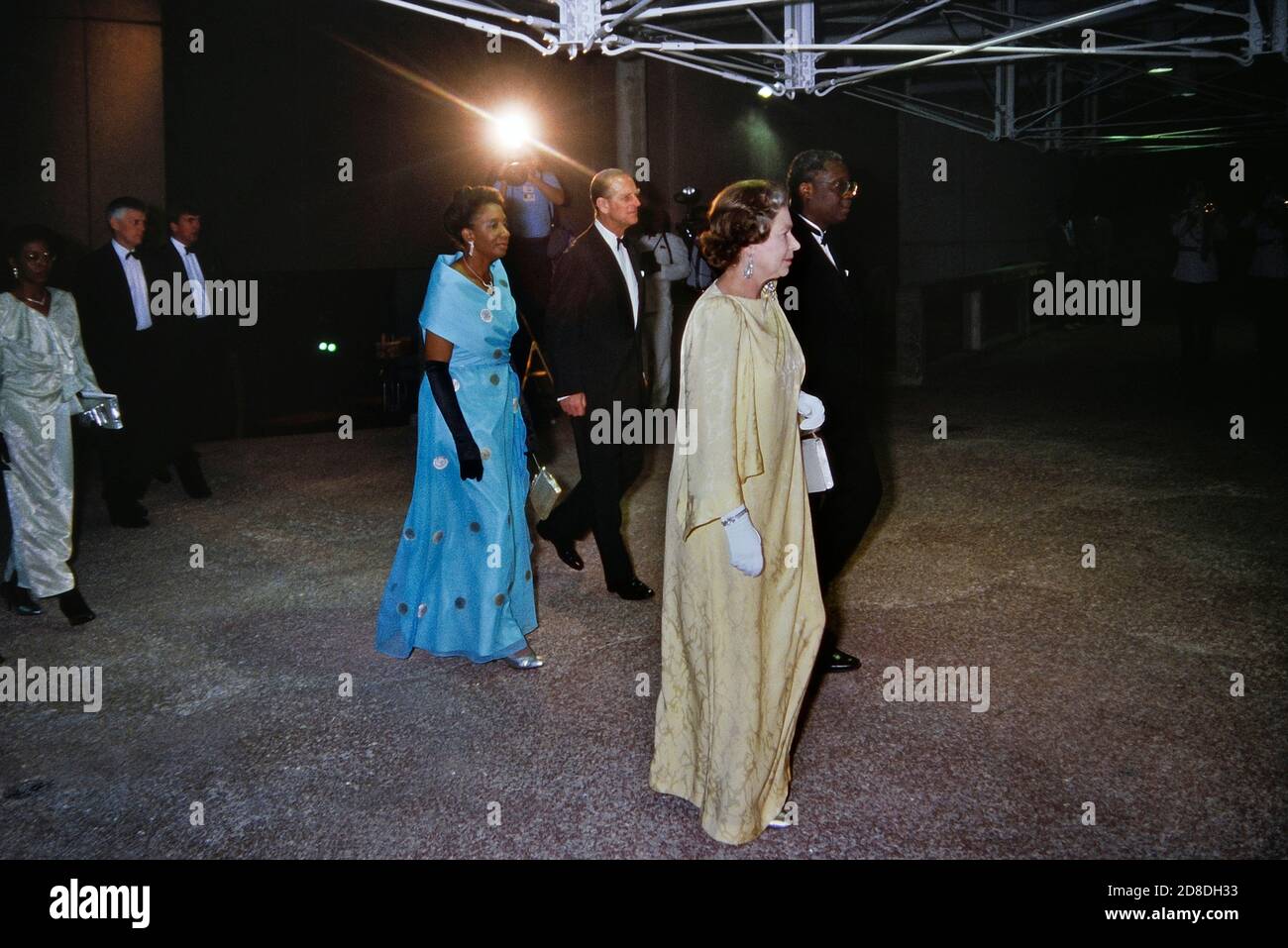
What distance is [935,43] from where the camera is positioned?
575 inches

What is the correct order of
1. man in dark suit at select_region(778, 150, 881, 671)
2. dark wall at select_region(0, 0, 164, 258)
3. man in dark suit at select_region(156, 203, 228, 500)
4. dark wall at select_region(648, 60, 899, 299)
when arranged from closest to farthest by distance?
1. man in dark suit at select_region(778, 150, 881, 671)
2. man in dark suit at select_region(156, 203, 228, 500)
3. dark wall at select_region(0, 0, 164, 258)
4. dark wall at select_region(648, 60, 899, 299)

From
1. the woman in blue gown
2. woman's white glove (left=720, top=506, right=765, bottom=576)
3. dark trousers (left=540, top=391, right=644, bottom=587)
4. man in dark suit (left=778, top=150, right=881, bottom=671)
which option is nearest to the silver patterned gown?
the woman in blue gown

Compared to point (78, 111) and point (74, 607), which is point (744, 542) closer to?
point (74, 607)

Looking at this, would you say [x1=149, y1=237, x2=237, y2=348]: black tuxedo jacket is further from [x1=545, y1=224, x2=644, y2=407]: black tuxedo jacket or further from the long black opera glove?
the long black opera glove

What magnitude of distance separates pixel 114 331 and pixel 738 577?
5809 mm

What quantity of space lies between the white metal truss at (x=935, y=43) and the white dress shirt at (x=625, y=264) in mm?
1849

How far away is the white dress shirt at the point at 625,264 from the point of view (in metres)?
5.34

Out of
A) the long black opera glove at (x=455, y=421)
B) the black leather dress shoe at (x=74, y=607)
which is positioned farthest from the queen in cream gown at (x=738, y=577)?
the black leather dress shoe at (x=74, y=607)

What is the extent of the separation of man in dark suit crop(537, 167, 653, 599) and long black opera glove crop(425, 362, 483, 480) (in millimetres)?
918

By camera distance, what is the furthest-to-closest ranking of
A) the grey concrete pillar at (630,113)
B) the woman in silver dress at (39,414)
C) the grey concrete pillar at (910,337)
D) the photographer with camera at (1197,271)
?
the grey concrete pillar at (630,113) → the grey concrete pillar at (910,337) → the photographer with camera at (1197,271) → the woman in silver dress at (39,414)

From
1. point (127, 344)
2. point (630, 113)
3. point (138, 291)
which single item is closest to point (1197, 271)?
point (630, 113)

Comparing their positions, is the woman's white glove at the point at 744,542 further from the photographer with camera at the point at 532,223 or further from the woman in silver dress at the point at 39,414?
the photographer with camera at the point at 532,223

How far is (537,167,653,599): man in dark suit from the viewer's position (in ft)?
17.4
